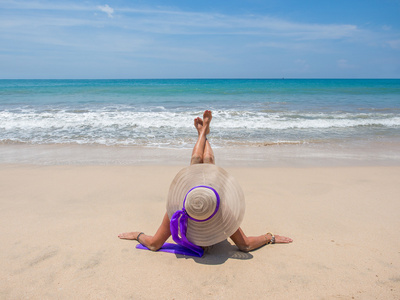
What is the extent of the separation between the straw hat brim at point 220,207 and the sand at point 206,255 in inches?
14.7

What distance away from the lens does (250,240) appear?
2910mm

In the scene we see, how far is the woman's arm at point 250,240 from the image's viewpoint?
9.24 feet

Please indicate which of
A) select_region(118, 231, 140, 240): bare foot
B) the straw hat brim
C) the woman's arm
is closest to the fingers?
the woman's arm

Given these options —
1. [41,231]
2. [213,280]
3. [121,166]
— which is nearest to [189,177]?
[213,280]

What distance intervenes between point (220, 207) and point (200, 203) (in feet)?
0.72

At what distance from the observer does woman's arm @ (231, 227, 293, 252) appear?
9.24ft

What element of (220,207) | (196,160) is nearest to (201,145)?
(196,160)

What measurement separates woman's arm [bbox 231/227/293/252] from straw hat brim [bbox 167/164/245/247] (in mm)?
331

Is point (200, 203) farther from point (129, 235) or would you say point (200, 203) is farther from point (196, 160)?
point (129, 235)

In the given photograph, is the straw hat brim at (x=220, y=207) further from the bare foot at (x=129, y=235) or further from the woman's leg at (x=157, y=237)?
the bare foot at (x=129, y=235)

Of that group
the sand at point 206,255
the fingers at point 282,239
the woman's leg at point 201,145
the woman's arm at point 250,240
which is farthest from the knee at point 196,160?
the fingers at point 282,239

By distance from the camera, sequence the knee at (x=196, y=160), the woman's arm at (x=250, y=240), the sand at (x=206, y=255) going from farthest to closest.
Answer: the knee at (x=196, y=160)
the woman's arm at (x=250, y=240)
the sand at (x=206, y=255)

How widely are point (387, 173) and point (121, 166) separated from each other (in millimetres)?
5039

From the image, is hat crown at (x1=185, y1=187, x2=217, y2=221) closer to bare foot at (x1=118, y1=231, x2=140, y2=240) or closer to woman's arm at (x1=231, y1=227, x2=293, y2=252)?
woman's arm at (x1=231, y1=227, x2=293, y2=252)
